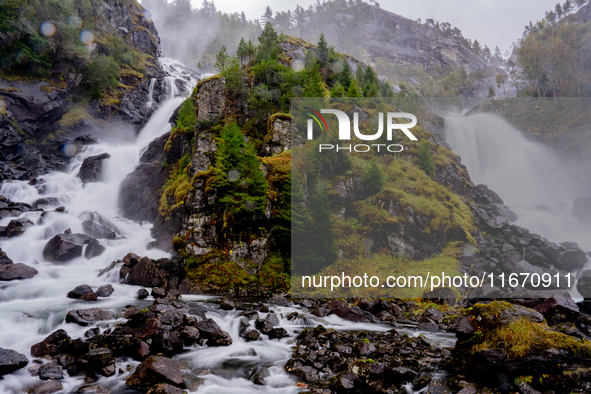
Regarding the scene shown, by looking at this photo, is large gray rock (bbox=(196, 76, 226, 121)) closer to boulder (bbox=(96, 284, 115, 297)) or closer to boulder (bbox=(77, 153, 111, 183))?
boulder (bbox=(77, 153, 111, 183))

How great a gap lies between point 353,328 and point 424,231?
46.8 ft

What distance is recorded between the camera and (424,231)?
24.1 m

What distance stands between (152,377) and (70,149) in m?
41.6

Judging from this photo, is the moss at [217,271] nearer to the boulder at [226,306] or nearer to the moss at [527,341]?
the boulder at [226,306]

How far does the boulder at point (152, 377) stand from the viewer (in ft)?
23.7

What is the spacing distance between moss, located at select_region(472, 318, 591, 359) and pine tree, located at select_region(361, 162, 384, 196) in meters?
18.6

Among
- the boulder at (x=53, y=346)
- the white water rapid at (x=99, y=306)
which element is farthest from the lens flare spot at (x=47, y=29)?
the boulder at (x=53, y=346)

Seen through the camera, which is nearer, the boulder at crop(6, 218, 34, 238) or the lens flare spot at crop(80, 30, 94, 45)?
the boulder at crop(6, 218, 34, 238)

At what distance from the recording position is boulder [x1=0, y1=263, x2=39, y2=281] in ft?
52.5

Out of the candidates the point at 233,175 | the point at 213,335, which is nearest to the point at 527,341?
the point at 213,335

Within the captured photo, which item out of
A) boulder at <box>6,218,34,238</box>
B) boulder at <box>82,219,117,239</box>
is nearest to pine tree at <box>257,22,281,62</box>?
boulder at <box>82,219,117,239</box>

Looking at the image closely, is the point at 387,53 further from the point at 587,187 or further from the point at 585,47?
the point at 587,187

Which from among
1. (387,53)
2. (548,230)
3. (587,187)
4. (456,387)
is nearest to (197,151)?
(456,387)

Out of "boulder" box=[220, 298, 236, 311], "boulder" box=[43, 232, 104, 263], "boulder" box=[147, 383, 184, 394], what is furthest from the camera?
"boulder" box=[43, 232, 104, 263]
